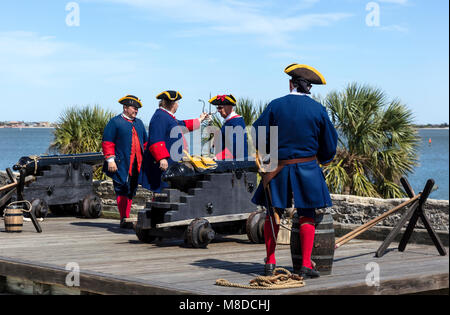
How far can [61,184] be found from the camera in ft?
42.3

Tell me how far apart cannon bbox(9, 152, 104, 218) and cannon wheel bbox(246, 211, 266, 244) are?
401cm

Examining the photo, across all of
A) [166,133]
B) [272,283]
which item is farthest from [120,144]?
[272,283]

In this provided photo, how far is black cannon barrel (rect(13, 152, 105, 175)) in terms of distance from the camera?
40.2 ft

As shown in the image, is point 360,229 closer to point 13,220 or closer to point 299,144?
point 299,144

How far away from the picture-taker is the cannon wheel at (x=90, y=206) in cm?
1291

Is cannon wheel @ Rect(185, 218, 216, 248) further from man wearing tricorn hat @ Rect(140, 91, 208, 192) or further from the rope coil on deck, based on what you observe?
the rope coil on deck

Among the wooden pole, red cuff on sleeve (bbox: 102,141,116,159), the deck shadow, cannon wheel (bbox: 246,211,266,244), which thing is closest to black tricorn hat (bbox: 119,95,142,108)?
red cuff on sleeve (bbox: 102,141,116,159)

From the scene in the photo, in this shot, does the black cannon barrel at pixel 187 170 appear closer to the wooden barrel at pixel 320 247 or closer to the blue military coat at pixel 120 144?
the blue military coat at pixel 120 144

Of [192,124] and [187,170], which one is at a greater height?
[192,124]

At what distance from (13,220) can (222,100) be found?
319 cm

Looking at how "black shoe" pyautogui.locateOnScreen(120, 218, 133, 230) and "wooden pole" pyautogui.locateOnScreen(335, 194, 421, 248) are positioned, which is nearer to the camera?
"wooden pole" pyautogui.locateOnScreen(335, 194, 421, 248)

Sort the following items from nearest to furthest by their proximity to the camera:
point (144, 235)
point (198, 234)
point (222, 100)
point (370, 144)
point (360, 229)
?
1. point (360, 229)
2. point (198, 234)
3. point (144, 235)
4. point (222, 100)
5. point (370, 144)

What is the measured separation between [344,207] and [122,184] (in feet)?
9.84
